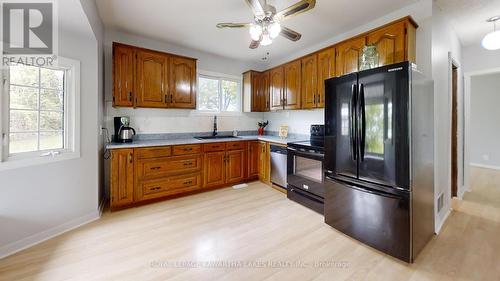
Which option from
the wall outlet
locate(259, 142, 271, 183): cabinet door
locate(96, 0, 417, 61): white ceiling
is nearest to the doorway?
the wall outlet

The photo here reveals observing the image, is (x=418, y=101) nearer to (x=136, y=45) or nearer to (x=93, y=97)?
(x=93, y=97)

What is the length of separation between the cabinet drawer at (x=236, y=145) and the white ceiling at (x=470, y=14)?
3.17m

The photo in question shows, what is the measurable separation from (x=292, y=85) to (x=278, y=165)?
145cm

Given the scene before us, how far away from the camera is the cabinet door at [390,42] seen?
219cm

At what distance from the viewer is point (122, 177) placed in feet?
9.01

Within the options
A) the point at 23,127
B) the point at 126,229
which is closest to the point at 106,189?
the point at 126,229

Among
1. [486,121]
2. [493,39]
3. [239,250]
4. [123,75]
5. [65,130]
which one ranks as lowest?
[239,250]

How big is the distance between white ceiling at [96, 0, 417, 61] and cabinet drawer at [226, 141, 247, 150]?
5.67ft

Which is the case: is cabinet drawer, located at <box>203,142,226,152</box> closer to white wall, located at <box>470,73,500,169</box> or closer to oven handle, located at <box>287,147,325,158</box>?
oven handle, located at <box>287,147,325,158</box>

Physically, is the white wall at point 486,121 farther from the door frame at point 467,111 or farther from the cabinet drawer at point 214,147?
the cabinet drawer at point 214,147

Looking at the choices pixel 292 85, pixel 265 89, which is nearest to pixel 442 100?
pixel 292 85

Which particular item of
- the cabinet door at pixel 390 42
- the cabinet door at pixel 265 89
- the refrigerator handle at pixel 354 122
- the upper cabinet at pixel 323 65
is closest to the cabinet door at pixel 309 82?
the upper cabinet at pixel 323 65

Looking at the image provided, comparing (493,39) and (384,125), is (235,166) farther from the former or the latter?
(493,39)

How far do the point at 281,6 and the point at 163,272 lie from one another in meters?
2.89
